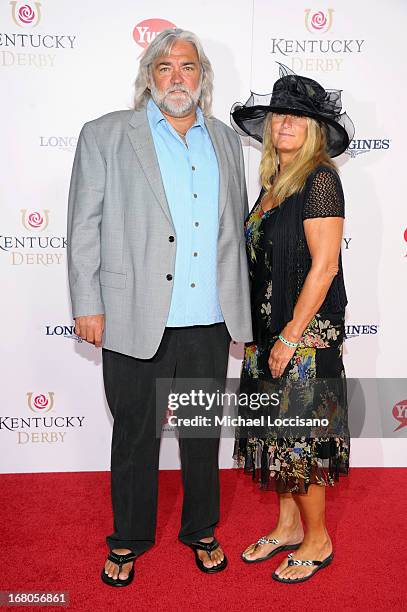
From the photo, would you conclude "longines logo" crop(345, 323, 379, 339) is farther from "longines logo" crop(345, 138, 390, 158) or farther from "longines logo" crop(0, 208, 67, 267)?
"longines logo" crop(0, 208, 67, 267)

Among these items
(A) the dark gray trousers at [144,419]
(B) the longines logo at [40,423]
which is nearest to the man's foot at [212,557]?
(A) the dark gray trousers at [144,419]

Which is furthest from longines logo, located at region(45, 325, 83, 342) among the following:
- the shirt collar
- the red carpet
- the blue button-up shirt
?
the shirt collar

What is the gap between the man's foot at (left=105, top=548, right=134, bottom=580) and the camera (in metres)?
2.34

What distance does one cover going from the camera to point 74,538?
263cm

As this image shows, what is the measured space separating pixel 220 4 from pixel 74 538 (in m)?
2.49

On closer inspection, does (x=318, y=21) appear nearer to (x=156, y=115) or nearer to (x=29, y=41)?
(x=156, y=115)

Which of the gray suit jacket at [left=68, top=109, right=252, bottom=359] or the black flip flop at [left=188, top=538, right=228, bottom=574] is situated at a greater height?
the gray suit jacket at [left=68, top=109, right=252, bottom=359]

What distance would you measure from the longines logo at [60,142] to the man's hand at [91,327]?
1.11 m

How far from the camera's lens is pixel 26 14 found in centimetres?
293

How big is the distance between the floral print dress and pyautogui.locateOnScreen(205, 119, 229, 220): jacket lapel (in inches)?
6.3

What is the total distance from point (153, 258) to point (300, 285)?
21.0 inches

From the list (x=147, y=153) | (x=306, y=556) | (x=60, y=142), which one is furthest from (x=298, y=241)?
(x=60, y=142)

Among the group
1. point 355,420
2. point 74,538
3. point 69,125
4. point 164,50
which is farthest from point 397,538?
point 69,125

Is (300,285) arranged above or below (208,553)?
above
